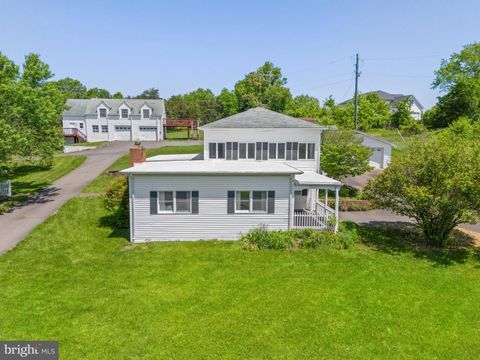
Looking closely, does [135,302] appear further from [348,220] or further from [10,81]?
[10,81]

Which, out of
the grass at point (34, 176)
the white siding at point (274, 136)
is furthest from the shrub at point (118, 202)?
the grass at point (34, 176)

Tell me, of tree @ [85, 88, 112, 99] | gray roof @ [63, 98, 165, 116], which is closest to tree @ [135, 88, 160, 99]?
tree @ [85, 88, 112, 99]

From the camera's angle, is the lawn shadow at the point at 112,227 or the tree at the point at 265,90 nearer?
the lawn shadow at the point at 112,227

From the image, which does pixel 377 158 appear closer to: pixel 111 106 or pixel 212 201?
pixel 212 201

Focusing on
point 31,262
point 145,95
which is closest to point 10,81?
point 31,262

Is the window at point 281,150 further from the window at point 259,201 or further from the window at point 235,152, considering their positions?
the window at point 259,201
